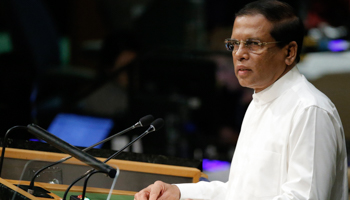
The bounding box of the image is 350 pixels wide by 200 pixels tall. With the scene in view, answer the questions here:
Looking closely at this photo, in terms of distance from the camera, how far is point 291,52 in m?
1.87

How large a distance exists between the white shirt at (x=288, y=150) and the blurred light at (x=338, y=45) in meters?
3.46

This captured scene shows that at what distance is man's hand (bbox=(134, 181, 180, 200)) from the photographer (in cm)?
191

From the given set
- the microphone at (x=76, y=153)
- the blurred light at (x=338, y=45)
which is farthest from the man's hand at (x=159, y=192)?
the blurred light at (x=338, y=45)

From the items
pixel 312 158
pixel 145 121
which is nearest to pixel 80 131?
pixel 145 121

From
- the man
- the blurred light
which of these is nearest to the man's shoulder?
the man

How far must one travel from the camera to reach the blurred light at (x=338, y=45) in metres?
5.14

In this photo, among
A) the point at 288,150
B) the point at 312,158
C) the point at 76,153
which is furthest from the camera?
the point at 288,150

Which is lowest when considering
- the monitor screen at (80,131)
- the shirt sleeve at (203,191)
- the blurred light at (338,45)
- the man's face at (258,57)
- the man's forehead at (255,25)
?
the monitor screen at (80,131)

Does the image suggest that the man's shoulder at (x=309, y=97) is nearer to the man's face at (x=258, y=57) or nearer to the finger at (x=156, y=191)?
the man's face at (x=258, y=57)

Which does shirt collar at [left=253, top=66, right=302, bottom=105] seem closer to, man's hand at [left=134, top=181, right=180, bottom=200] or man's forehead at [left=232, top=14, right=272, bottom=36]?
man's forehead at [left=232, top=14, right=272, bottom=36]

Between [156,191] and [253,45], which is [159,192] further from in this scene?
[253,45]

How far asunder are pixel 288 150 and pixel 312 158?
0.38 feet

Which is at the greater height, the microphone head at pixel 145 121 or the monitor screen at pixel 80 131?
the microphone head at pixel 145 121

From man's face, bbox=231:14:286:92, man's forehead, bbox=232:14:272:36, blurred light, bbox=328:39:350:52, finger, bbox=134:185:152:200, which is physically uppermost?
blurred light, bbox=328:39:350:52
